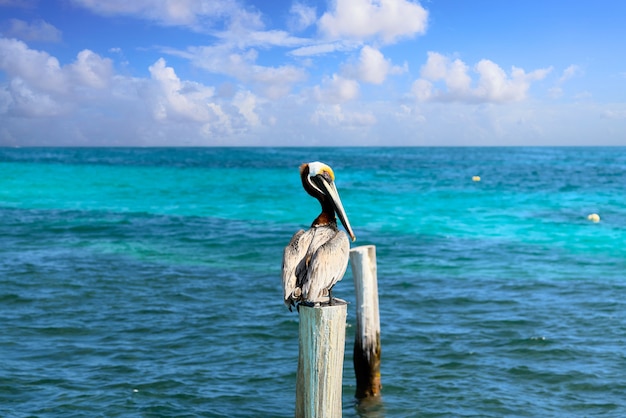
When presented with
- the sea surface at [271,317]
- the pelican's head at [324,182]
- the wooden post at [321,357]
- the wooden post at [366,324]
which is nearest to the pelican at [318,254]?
the pelican's head at [324,182]

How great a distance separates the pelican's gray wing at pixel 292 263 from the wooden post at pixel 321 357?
176 millimetres

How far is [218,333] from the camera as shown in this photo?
45.0 ft

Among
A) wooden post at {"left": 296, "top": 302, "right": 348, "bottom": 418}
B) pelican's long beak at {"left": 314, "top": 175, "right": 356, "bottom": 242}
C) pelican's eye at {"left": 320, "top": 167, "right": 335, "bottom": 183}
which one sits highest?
pelican's eye at {"left": 320, "top": 167, "right": 335, "bottom": 183}

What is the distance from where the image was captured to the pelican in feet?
19.1

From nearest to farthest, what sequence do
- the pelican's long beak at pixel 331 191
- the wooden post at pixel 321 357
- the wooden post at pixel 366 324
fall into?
1. the wooden post at pixel 321 357
2. the pelican's long beak at pixel 331 191
3. the wooden post at pixel 366 324

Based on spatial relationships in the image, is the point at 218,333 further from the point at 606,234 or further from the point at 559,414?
the point at 606,234

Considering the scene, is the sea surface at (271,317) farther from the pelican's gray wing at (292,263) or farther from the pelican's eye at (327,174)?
the pelican's eye at (327,174)

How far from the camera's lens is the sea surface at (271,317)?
10680 mm

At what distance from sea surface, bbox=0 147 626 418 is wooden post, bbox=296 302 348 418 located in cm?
434

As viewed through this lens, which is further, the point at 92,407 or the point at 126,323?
the point at 126,323

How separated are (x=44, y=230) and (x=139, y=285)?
1189 centimetres

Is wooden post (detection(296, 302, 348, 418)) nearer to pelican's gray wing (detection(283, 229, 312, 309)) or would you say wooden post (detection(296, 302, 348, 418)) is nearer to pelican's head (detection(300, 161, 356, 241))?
pelican's gray wing (detection(283, 229, 312, 309))

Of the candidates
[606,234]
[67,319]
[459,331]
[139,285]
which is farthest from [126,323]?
[606,234]

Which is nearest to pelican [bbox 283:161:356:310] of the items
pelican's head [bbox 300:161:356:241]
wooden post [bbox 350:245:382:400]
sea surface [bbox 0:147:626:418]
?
pelican's head [bbox 300:161:356:241]
